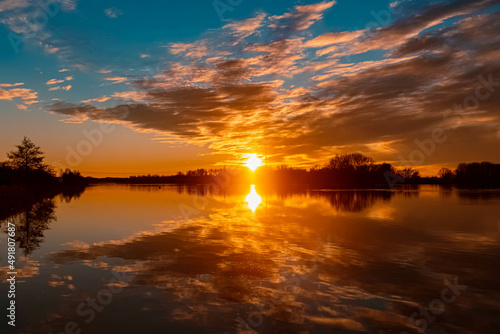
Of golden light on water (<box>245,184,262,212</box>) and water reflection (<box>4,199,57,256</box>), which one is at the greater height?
golden light on water (<box>245,184,262,212</box>)

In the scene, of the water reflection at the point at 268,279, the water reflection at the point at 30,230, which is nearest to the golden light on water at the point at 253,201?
the water reflection at the point at 268,279

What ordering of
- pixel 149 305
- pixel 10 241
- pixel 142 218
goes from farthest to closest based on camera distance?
pixel 142 218, pixel 10 241, pixel 149 305

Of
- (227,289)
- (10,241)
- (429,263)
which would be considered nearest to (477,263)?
(429,263)

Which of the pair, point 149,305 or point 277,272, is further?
point 277,272

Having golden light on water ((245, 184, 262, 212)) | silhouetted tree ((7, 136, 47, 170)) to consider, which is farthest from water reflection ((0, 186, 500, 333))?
silhouetted tree ((7, 136, 47, 170))

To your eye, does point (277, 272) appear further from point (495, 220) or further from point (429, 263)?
point (495, 220)

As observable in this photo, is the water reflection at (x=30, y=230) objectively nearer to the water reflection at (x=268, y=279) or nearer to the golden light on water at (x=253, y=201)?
the water reflection at (x=268, y=279)

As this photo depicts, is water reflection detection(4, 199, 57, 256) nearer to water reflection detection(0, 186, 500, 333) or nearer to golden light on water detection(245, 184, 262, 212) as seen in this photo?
water reflection detection(0, 186, 500, 333)

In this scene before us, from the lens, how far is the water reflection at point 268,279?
9.38 metres

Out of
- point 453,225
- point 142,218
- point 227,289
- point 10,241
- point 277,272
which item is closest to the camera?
point 227,289

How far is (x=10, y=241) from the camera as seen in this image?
20.1 metres

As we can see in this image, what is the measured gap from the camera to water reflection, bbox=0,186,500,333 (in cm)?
938

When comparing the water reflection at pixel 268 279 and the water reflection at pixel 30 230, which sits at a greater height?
the water reflection at pixel 268 279

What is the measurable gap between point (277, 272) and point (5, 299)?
31.4 feet
